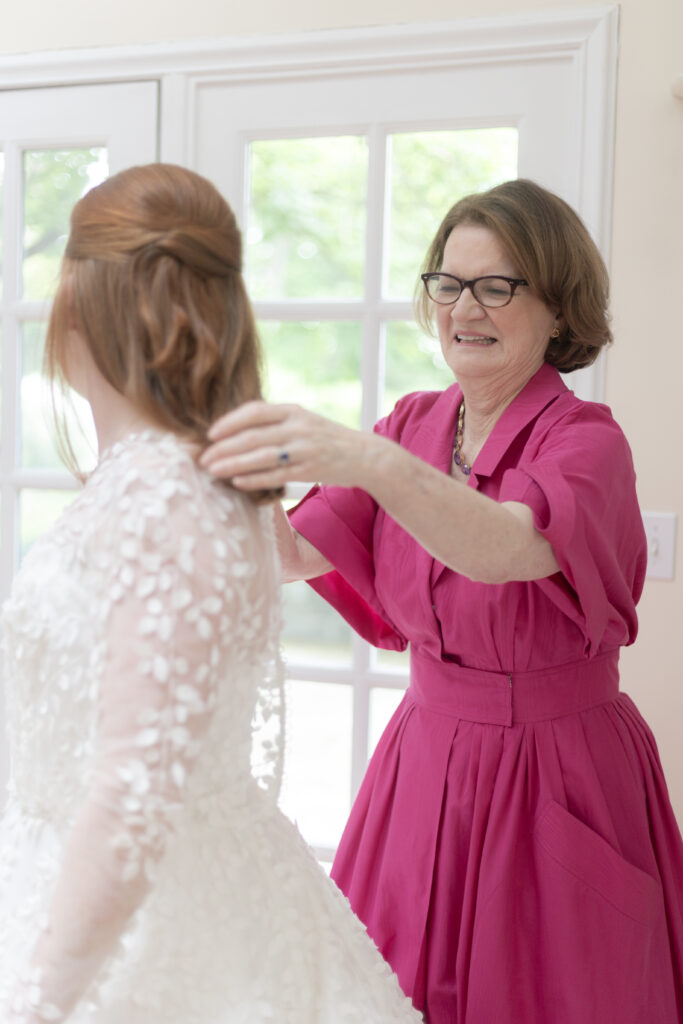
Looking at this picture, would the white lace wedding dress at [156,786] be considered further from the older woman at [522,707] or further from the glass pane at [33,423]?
the glass pane at [33,423]

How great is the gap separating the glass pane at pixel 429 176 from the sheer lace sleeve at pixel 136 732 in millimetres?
1118

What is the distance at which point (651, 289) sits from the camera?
6.42ft

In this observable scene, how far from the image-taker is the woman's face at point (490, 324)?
1.49 meters

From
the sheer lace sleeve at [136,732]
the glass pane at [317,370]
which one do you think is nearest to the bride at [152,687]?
the sheer lace sleeve at [136,732]

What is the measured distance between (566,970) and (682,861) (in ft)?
0.93

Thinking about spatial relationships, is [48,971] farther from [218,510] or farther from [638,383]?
[638,383]

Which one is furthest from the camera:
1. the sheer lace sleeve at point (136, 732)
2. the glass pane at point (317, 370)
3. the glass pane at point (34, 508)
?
the glass pane at point (317, 370)

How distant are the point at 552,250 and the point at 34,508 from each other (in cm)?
150

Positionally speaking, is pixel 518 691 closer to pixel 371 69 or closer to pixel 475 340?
pixel 475 340

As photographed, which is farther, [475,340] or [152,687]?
[475,340]

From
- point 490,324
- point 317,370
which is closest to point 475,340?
point 490,324

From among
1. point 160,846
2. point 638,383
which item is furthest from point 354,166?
point 160,846

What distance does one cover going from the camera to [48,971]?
2.84 ft

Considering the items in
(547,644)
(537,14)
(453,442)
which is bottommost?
(547,644)
